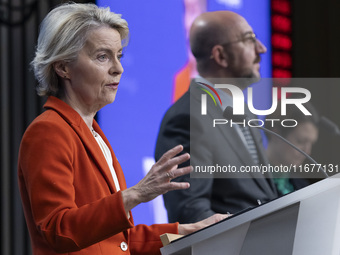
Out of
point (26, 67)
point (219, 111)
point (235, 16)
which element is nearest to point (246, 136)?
point (219, 111)

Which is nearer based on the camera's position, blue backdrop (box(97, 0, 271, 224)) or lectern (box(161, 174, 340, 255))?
lectern (box(161, 174, 340, 255))

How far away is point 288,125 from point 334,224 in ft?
6.38

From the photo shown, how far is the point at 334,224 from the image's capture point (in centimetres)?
135

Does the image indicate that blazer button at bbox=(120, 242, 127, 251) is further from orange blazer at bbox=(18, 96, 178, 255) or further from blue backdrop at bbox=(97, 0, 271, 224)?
blue backdrop at bbox=(97, 0, 271, 224)

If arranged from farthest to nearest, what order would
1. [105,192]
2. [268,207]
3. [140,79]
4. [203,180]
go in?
[140,79], [203,180], [105,192], [268,207]

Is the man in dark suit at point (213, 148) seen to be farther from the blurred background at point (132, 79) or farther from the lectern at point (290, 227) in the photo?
the lectern at point (290, 227)

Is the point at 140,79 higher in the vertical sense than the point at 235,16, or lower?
lower

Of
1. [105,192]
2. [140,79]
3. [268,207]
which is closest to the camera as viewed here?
[268,207]

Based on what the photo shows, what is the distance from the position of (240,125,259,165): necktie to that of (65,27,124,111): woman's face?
1131mm

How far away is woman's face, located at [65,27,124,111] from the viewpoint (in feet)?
5.59

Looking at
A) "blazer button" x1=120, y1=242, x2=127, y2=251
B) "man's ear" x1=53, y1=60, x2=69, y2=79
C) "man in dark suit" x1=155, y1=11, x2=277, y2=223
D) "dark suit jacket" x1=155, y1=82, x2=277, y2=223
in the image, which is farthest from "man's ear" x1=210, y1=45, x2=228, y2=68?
"blazer button" x1=120, y1=242, x2=127, y2=251

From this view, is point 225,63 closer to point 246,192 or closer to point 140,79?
point 140,79

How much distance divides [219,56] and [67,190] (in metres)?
1.70

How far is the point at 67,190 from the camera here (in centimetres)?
150
